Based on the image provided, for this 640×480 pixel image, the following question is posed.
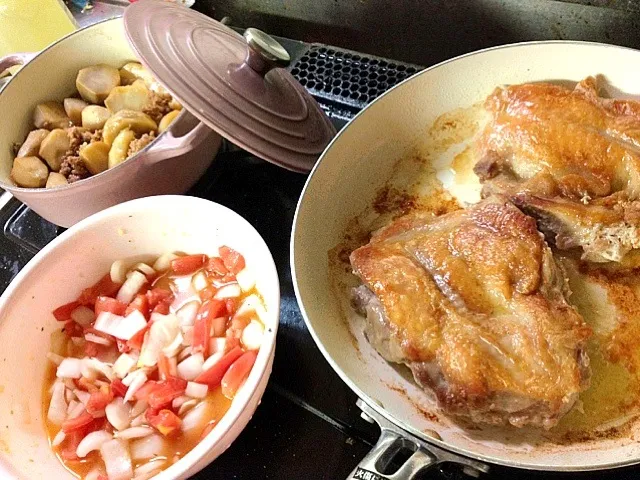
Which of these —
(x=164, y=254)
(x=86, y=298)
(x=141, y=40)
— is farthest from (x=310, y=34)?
(x=86, y=298)

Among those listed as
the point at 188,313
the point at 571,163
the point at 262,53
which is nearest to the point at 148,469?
the point at 188,313

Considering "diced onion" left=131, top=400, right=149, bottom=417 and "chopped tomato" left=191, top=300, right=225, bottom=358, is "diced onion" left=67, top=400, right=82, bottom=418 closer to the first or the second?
"diced onion" left=131, top=400, right=149, bottom=417

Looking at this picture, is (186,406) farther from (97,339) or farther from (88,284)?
(88,284)

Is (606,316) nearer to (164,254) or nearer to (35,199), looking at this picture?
(164,254)

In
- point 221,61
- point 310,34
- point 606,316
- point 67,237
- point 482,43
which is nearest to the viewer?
point 606,316

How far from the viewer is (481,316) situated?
1.19m

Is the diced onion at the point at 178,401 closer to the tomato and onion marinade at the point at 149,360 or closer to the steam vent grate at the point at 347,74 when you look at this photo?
the tomato and onion marinade at the point at 149,360

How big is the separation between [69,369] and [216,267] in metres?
0.40

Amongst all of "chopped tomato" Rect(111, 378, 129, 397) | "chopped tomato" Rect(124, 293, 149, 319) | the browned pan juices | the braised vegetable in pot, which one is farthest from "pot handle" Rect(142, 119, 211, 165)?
"chopped tomato" Rect(111, 378, 129, 397)

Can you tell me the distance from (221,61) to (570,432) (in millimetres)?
1171

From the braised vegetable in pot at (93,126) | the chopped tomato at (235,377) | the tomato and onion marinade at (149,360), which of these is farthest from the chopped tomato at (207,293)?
the braised vegetable in pot at (93,126)

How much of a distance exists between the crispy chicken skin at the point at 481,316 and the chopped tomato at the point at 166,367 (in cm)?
43

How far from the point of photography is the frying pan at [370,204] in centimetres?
114

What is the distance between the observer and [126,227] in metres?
1.48
